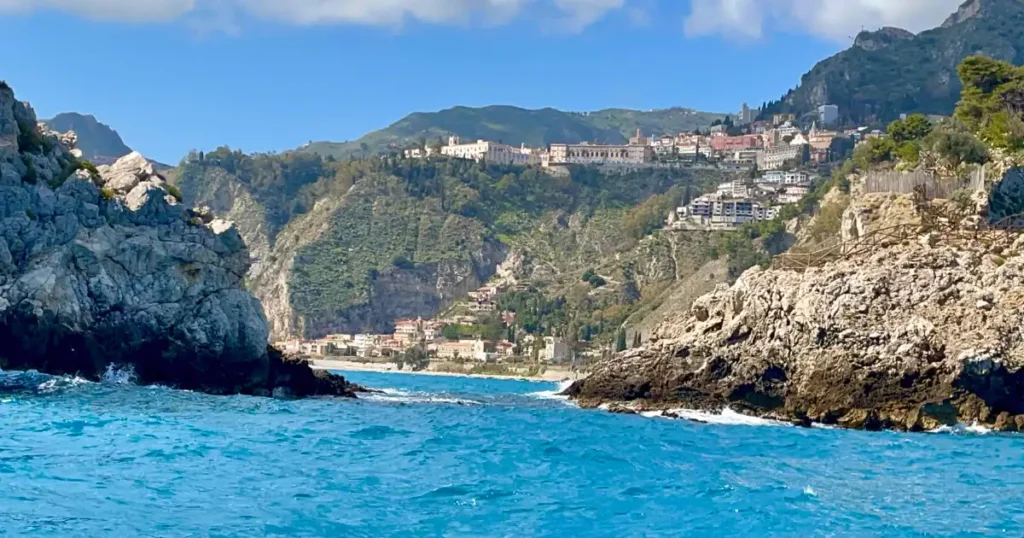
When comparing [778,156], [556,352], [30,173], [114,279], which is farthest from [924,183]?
[778,156]

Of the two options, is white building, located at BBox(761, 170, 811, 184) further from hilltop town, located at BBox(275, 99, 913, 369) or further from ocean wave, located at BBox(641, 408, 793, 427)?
ocean wave, located at BBox(641, 408, 793, 427)

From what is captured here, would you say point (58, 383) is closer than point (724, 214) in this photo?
Yes

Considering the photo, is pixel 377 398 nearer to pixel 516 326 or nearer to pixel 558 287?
pixel 516 326

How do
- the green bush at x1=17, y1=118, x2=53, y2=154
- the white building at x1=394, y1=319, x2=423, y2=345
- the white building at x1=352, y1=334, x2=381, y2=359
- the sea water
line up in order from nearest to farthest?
1. the sea water
2. the green bush at x1=17, y1=118, x2=53, y2=154
3. the white building at x1=352, y1=334, x2=381, y2=359
4. the white building at x1=394, y1=319, x2=423, y2=345

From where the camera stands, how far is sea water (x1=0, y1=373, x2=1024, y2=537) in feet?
68.6

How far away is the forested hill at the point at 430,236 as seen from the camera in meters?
167

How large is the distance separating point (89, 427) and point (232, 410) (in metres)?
8.76

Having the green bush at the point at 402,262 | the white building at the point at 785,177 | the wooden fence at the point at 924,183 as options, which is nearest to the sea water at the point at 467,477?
the wooden fence at the point at 924,183

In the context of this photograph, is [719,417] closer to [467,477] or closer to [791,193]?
[467,477]

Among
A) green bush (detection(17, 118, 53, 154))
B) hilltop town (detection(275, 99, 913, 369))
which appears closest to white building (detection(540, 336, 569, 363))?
hilltop town (detection(275, 99, 913, 369))

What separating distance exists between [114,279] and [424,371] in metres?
84.2

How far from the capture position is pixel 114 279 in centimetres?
4725

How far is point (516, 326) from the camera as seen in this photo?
5709 inches

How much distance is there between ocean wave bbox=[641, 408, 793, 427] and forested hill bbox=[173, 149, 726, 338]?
101360 mm
